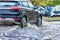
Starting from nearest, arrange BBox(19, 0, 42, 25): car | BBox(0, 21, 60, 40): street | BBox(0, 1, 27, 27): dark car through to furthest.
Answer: BBox(0, 21, 60, 40): street
BBox(0, 1, 27, 27): dark car
BBox(19, 0, 42, 25): car

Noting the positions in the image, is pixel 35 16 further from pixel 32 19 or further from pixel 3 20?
pixel 3 20

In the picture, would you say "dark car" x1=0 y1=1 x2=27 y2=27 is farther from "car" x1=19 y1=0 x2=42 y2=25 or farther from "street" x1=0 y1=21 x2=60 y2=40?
"street" x1=0 y1=21 x2=60 y2=40

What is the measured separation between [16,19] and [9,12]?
1.67ft

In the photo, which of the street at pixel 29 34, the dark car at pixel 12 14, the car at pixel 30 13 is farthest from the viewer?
the car at pixel 30 13

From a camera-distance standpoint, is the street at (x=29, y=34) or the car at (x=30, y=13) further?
the car at (x=30, y=13)

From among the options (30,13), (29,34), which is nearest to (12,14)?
(30,13)

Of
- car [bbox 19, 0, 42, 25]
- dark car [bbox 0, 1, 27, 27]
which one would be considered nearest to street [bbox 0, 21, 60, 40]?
car [bbox 19, 0, 42, 25]

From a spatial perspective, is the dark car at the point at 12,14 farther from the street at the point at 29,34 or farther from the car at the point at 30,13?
the street at the point at 29,34

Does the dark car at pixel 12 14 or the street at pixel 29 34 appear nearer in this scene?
the street at pixel 29 34

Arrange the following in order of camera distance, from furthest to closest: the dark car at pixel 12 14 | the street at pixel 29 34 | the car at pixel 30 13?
the car at pixel 30 13 < the dark car at pixel 12 14 < the street at pixel 29 34

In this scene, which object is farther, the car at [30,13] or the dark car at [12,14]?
the car at [30,13]

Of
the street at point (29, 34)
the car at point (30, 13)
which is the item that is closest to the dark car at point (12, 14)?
the car at point (30, 13)

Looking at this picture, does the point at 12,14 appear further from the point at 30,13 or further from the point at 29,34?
the point at 29,34

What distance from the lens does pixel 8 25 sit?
49.4 feet
